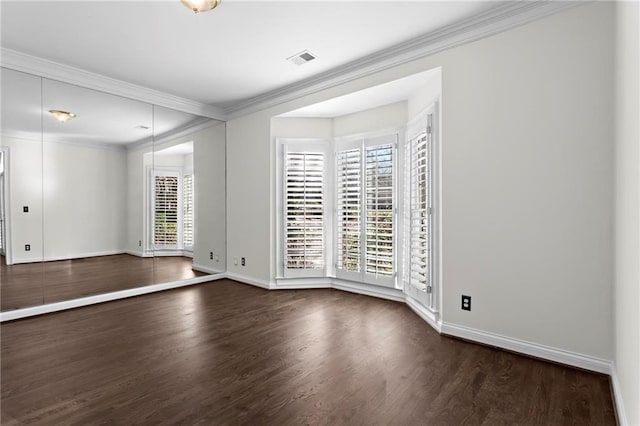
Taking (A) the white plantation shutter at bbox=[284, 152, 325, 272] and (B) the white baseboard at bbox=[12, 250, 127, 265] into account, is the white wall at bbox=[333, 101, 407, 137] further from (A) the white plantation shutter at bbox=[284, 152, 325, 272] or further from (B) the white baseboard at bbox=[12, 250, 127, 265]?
(B) the white baseboard at bbox=[12, 250, 127, 265]

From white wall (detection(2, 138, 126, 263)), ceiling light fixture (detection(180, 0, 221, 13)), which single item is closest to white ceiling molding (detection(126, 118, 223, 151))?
white wall (detection(2, 138, 126, 263))

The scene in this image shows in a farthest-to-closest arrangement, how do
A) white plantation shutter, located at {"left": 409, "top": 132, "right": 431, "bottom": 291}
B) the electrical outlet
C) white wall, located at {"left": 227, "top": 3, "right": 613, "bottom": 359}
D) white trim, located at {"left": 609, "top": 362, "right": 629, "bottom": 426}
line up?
white plantation shutter, located at {"left": 409, "top": 132, "right": 431, "bottom": 291}, the electrical outlet, white wall, located at {"left": 227, "top": 3, "right": 613, "bottom": 359}, white trim, located at {"left": 609, "top": 362, "right": 629, "bottom": 426}

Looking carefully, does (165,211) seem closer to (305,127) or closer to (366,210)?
(305,127)

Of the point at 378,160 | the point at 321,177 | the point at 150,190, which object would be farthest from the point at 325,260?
the point at 150,190

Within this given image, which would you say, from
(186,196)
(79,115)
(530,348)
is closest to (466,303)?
(530,348)

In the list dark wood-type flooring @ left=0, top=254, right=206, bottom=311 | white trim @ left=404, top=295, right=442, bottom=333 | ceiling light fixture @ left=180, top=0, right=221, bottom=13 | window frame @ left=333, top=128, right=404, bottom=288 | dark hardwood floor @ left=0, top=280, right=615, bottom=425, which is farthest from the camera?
window frame @ left=333, top=128, right=404, bottom=288

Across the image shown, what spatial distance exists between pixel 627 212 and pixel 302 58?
2987 mm

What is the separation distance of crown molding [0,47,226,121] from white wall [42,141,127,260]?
727 mm

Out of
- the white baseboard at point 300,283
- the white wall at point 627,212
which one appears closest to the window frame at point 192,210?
the white baseboard at point 300,283

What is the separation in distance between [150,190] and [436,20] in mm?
4003

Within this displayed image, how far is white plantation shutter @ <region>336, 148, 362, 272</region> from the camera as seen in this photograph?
4207 millimetres

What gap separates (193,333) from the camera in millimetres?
2877

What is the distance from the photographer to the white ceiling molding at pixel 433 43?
2402 millimetres

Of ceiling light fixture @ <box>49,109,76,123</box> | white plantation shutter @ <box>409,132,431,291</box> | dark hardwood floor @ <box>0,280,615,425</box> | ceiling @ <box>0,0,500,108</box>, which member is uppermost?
ceiling @ <box>0,0,500,108</box>
